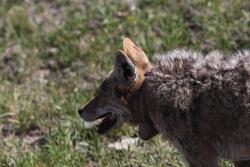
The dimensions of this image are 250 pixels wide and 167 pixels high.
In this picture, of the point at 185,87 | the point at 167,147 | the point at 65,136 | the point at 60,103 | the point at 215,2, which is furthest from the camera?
the point at 215,2

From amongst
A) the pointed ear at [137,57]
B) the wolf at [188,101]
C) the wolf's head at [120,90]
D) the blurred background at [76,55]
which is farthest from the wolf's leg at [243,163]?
the pointed ear at [137,57]

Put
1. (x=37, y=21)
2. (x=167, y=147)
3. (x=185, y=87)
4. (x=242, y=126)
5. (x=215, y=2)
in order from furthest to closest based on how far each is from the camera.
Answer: (x=37, y=21) → (x=215, y=2) → (x=167, y=147) → (x=185, y=87) → (x=242, y=126)

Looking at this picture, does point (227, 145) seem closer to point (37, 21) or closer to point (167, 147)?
point (167, 147)

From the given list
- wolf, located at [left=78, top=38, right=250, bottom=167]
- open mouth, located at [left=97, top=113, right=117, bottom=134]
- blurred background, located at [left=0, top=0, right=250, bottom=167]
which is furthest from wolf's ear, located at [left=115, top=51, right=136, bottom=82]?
blurred background, located at [left=0, top=0, right=250, bottom=167]

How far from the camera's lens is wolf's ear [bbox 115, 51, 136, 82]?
617 cm

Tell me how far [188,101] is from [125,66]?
74 centimetres

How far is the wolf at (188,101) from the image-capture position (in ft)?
18.4

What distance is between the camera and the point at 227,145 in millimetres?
5707

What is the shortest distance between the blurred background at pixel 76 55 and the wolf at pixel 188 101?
97 centimetres

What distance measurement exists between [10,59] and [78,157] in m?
3.79

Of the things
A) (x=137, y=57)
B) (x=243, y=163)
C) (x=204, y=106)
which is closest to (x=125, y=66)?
(x=137, y=57)

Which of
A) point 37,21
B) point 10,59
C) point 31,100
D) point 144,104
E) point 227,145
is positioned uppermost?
point 37,21

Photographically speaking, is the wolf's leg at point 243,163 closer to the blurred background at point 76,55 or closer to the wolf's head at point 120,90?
the blurred background at point 76,55

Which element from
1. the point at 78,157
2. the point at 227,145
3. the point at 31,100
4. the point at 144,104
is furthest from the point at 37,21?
the point at 227,145
